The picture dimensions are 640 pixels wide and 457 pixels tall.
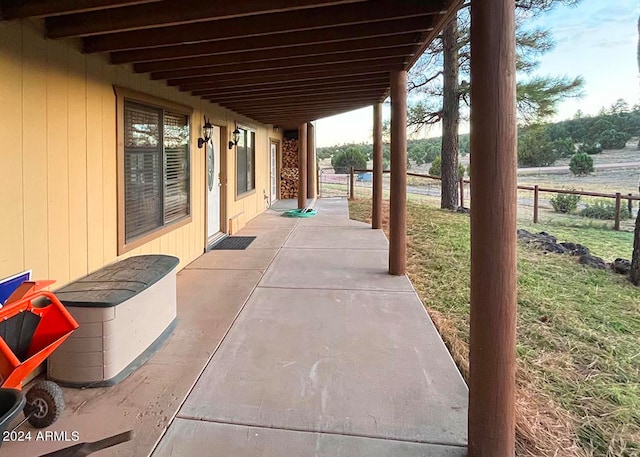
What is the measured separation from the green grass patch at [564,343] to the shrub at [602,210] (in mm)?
3449

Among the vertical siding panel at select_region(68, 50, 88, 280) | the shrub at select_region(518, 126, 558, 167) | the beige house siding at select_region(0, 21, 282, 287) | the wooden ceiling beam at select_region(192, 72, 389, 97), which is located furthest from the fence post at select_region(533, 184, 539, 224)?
the vertical siding panel at select_region(68, 50, 88, 280)

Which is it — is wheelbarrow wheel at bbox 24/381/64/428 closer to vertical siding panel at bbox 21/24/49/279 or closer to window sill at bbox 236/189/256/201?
vertical siding panel at bbox 21/24/49/279

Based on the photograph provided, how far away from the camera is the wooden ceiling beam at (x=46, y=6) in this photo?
2281 mm

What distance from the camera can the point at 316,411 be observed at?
2.18m

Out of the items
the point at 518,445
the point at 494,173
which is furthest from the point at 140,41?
the point at 518,445

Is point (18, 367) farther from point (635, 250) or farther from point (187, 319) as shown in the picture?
point (635, 250)

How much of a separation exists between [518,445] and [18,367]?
95.0 inches

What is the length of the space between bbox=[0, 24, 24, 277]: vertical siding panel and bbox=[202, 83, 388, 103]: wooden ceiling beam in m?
3.12

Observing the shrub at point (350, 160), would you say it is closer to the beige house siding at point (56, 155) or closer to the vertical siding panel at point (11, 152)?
the beige house siding at point (56, 155)

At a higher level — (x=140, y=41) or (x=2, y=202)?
(x=140, y=41)

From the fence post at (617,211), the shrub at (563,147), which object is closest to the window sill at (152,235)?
the fence post at (617,211)

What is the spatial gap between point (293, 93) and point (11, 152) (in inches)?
152

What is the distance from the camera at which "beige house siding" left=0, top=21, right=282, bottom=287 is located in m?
2.36

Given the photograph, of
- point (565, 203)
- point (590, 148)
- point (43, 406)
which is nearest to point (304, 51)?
point (43, 406)
